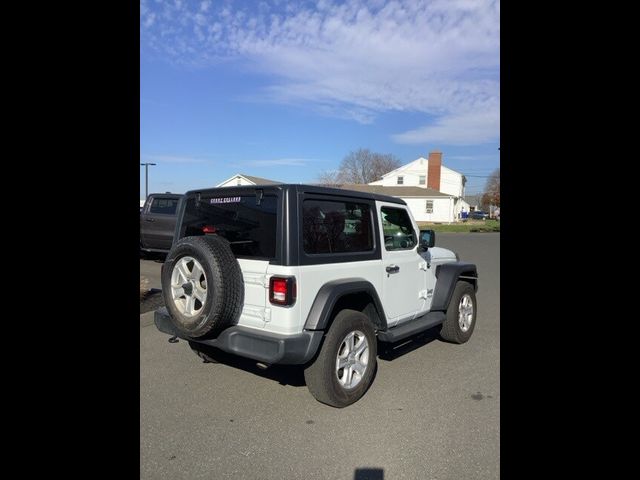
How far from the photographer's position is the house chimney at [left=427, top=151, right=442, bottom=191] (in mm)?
51031

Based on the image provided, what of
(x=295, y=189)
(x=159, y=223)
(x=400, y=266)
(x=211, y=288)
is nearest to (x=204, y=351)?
(x=211, y=288)

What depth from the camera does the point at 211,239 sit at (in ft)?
10.5

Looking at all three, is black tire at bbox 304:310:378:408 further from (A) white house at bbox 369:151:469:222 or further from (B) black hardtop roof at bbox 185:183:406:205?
(A) white house at bbox 369:151:469:222

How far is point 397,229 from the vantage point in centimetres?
442

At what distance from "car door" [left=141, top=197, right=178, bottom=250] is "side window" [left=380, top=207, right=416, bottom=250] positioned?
7334 millimetres

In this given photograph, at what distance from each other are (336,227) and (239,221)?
0.87 metres

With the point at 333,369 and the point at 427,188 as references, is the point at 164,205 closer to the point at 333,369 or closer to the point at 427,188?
the point at 333,369

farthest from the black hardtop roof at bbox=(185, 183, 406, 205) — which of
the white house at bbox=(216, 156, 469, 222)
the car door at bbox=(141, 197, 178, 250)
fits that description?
the white house at bbox=(216, 156, 469, 222)

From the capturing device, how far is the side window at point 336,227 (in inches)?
128

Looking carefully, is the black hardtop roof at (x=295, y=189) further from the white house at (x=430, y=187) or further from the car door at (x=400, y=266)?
the white house at (x=430, y=187)

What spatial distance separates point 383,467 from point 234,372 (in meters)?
1.95
